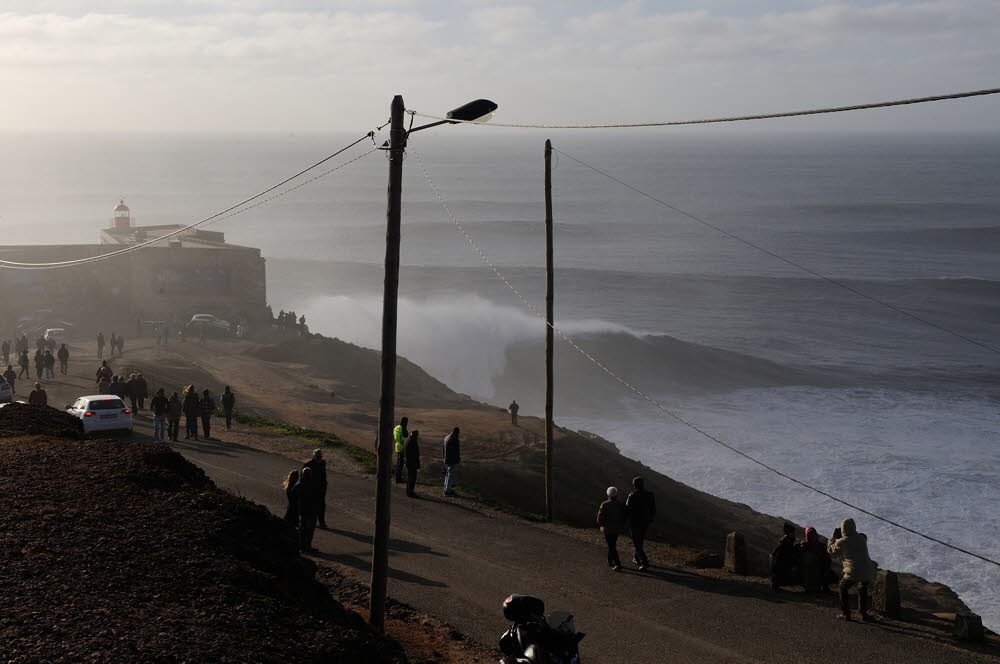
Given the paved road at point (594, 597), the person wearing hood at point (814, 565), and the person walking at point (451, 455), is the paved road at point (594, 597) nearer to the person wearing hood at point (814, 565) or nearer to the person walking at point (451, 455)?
the person wearing hood at point (814, 565)

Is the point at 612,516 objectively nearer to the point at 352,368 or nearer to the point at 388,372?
the point at 388,372

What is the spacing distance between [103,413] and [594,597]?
15.0 m

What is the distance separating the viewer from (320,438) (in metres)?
26.8

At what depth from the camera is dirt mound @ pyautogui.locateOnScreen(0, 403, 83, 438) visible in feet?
54.5

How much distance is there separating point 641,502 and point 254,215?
176 m

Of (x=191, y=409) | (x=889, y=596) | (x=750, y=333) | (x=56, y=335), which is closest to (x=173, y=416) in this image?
(x=191, y=409)

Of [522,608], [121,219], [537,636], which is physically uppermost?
[121,219]

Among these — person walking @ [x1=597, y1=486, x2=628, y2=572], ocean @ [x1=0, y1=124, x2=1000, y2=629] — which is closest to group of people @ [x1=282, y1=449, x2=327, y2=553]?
person walking @ [x1=597, y1=486, x2=628, y2=572]

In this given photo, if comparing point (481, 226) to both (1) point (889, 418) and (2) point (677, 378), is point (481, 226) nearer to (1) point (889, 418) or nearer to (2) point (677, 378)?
(2) point (677, 378)

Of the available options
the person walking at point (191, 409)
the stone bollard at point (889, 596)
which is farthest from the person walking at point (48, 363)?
the stone bollard at point (889, 596)

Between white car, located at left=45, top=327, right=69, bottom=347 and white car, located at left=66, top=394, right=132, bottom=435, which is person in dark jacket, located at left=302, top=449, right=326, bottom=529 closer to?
white car, located at left=66, top=394, right=132, bottom=435

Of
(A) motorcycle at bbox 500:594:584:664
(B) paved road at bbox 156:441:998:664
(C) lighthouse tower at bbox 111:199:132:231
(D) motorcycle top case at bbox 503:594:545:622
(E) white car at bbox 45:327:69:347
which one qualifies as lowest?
(B) paved road at bbox 156:441:998:664

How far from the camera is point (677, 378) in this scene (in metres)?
58.5

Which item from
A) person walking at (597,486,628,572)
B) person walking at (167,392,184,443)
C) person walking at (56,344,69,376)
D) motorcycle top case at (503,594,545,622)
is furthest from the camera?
person walking at (56,344,69,376)
